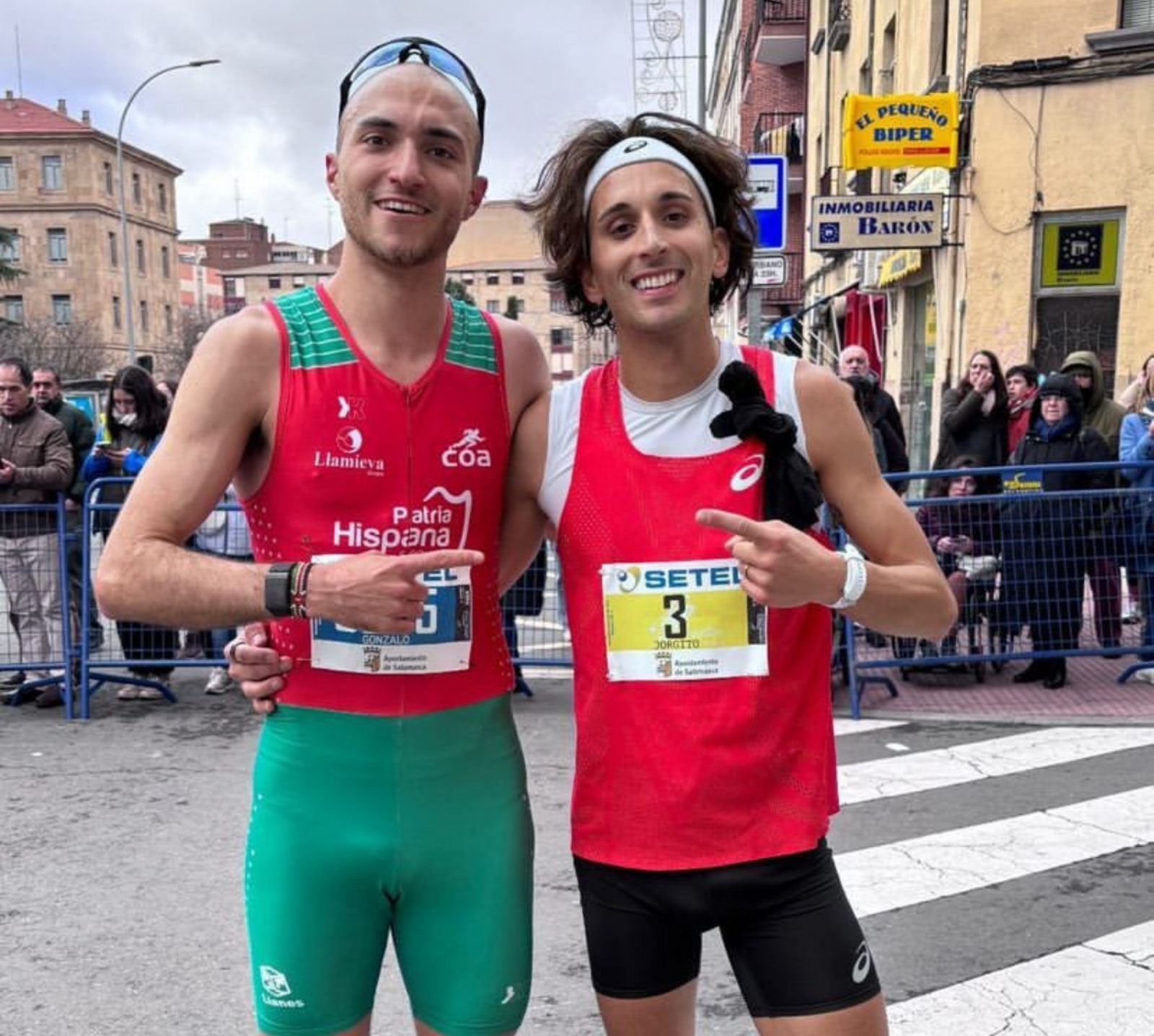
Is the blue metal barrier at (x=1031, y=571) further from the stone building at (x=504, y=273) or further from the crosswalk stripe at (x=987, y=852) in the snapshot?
the stone building at (x=504, y=273)

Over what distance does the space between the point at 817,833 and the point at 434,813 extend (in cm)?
70

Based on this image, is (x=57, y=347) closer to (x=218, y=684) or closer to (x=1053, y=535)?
(x=218, y=684)

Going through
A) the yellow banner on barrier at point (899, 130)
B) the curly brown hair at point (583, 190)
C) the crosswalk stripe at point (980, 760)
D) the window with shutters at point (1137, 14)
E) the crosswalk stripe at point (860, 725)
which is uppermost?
the window with shutters at point (1137, 14)

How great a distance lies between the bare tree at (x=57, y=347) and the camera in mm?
41688

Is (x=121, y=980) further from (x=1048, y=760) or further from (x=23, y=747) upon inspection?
(x=1048, y=760)

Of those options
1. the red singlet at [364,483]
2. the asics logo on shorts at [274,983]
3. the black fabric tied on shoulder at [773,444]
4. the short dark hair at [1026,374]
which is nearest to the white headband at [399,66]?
the red singlet at [364,483]

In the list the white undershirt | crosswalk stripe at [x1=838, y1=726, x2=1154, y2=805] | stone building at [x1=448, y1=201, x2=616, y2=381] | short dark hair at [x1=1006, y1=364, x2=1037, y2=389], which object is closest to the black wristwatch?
the white undershirt

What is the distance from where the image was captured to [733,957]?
2090mm

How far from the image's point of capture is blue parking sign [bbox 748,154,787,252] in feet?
25.1

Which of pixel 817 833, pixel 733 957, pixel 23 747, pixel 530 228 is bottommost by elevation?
pixel 23 747

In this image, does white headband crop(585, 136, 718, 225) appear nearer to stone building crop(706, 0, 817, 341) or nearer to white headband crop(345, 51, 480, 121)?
white headband crop(345, 51, 480, 121)

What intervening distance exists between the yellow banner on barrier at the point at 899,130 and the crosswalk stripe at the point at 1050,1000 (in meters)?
9.53

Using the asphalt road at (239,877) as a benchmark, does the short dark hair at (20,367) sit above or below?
above

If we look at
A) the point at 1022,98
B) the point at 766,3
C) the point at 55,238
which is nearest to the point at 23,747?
the point at 1022,98
